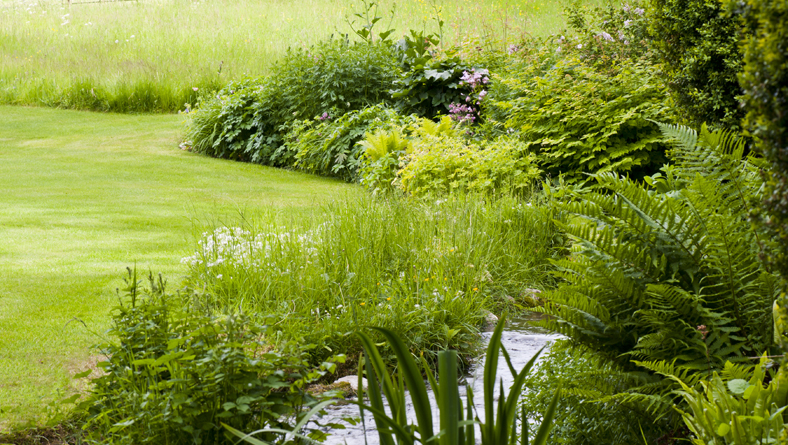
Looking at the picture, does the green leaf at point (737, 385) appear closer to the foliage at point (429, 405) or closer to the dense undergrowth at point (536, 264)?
the dense undergrowth at point (536, 264)

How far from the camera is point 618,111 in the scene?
21.6 ft

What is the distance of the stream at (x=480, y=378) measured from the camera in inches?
123

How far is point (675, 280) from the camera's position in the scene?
242 centimetres

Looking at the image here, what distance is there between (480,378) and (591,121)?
376cm

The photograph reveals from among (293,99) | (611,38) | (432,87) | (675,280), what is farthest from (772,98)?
(293,99)

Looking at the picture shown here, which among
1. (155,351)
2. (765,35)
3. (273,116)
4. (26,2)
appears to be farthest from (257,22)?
(765,35)

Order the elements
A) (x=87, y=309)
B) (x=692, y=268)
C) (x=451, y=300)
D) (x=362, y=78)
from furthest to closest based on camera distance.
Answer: (x=362, y=78) → (x=87, y=309) → (x=451, y=300) → (x=692, y=268)

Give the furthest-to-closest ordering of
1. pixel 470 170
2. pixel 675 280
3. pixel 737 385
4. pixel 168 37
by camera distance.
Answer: pixel 168 37, pixel 470 170, pixel 675 280, pixel 737 385

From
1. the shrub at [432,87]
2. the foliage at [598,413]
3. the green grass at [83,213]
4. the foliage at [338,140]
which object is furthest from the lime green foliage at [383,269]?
the shrub at [432,87]

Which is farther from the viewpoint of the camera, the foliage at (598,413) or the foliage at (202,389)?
the foliage at (598,413)

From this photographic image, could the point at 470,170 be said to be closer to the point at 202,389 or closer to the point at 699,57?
the point at 699,57

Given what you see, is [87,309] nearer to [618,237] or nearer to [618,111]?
[618,237]

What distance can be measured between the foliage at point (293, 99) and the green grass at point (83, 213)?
519 mm

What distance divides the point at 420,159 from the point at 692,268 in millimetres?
4466
